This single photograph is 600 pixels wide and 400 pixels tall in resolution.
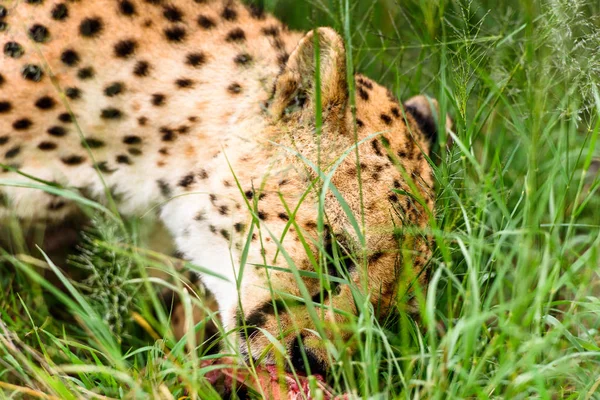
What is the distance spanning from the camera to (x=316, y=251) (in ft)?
8.81

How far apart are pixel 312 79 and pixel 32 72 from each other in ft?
3.71

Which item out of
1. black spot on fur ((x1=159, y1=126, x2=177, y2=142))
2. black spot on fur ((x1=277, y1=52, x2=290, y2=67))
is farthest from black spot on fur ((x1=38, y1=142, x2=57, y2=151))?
black spot on fur ((x1=277, y1=52, x2=290, y2=67))

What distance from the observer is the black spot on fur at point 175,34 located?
10.1 feet

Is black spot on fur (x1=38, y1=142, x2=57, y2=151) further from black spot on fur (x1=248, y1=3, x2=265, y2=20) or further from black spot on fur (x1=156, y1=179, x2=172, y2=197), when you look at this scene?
black spot on fur (x1=248, y1=3, x2=265, y2=20)

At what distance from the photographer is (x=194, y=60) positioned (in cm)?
306

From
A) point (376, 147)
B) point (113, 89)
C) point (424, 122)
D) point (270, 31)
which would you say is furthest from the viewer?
point (424, 122)

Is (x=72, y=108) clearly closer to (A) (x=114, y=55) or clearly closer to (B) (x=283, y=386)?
(A) (x=114, y=55)

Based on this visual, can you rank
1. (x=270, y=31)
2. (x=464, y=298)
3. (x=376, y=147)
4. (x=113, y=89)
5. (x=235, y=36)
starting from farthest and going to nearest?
(x=270, y=31) < (x=235, y=36) < (x=113, y=89) < (x=376, y=147) < (x=464, y=298)

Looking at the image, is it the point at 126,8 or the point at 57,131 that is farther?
the point at 126,8

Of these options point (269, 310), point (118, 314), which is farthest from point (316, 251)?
point (118, 314)

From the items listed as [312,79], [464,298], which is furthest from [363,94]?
[464,298]

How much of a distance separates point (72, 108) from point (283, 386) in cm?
154

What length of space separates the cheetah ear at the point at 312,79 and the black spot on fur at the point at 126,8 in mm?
742

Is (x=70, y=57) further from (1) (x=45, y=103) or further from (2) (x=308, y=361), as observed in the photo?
(2) (x=308, y=361)
